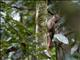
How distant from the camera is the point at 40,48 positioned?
2.85ft

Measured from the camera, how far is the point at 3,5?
3.07 feet

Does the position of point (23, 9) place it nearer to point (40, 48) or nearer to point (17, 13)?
point (17, 13)

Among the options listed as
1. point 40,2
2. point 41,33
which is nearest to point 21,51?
point 41,33

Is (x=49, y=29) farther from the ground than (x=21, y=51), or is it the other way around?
(x=49, y=29)

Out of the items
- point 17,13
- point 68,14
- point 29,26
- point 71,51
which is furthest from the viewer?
point 29,26

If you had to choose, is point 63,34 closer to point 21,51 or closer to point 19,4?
point 21,51

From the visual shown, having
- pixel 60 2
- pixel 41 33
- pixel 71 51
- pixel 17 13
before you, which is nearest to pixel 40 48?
pixel 41 33

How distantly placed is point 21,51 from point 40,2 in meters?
0.25

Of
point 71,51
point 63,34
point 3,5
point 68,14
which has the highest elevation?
point 68,14

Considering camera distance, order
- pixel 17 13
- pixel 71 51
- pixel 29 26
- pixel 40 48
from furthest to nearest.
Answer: pixel 29 26 → pixel 17 13 → pixel 71 51 → pixel 40 48

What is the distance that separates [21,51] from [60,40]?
217mm

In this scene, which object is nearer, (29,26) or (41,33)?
(41,33)

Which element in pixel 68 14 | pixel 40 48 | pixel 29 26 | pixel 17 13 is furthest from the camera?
pixel 29 26

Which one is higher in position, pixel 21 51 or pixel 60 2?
pixel 60 2
